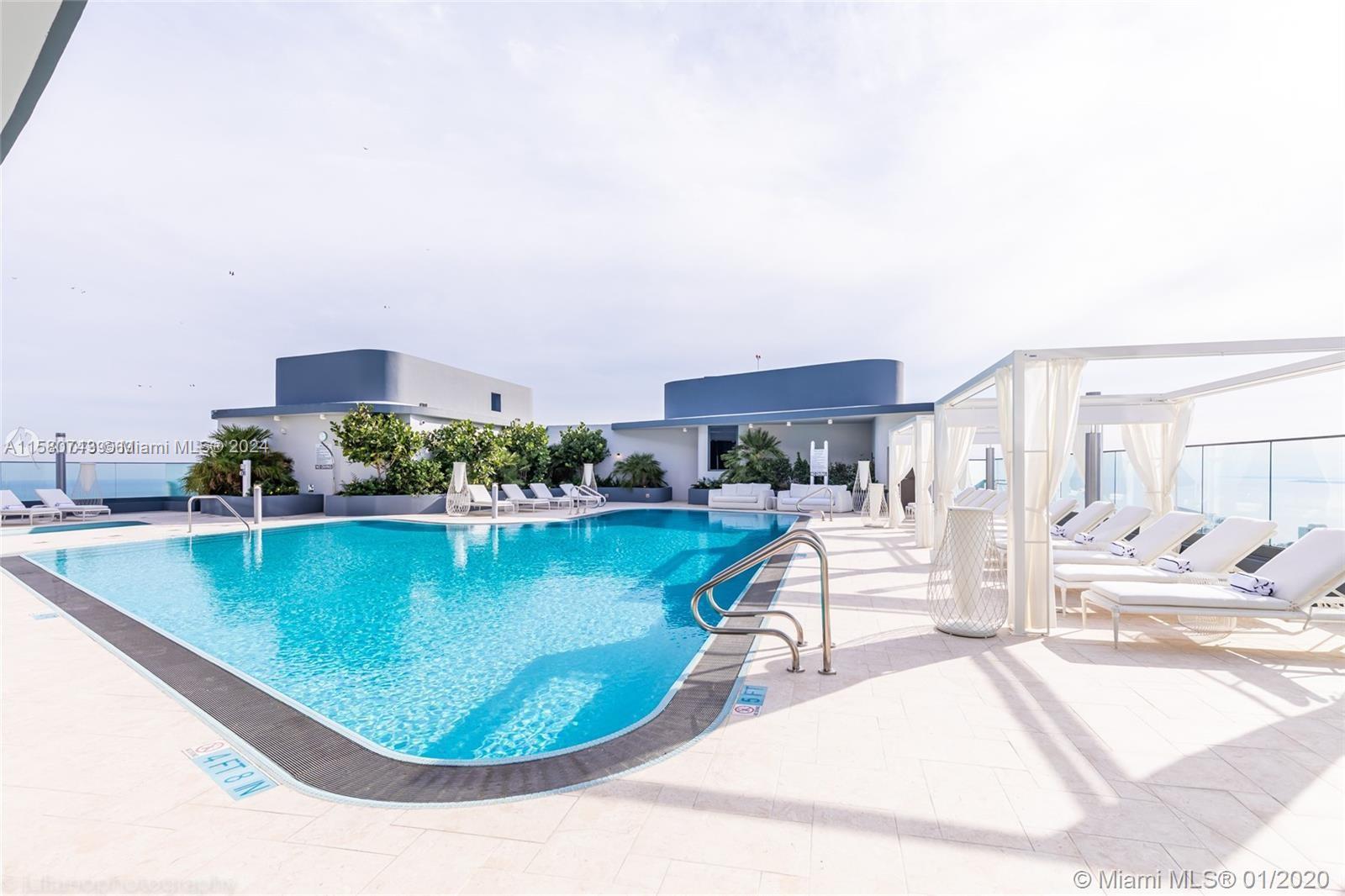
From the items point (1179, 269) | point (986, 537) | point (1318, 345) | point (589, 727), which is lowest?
point (589, 727)

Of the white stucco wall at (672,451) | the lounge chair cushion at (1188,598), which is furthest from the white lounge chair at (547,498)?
the lounge chair cushion at (1188,598)

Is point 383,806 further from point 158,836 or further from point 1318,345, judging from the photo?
point 1318,345

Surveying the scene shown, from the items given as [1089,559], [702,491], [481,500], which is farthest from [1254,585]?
[481,500]

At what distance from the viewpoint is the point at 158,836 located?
219 centimetres

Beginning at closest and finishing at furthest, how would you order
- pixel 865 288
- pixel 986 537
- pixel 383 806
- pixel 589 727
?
pixel 383 806, pixel 589 727, pixel 986 537, pixel 865 288

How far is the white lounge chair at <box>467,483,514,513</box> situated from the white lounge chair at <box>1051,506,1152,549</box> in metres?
12.9

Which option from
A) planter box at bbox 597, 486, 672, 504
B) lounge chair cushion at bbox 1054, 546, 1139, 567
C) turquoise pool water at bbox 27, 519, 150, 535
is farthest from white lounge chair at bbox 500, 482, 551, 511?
lounge chair cushion at bbox 1054, 546, 1139, 567

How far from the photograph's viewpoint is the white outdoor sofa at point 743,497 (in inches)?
701

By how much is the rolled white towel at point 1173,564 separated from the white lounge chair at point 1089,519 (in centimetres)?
191

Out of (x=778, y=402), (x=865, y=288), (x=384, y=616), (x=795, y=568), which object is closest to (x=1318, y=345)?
(x=795, y=568)

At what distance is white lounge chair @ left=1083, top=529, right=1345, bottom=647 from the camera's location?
14.5 feet

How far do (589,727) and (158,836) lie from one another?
78.4 inches

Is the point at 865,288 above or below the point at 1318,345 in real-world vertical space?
above

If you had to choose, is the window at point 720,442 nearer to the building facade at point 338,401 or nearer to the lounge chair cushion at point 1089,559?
the building facade at point 338,401
